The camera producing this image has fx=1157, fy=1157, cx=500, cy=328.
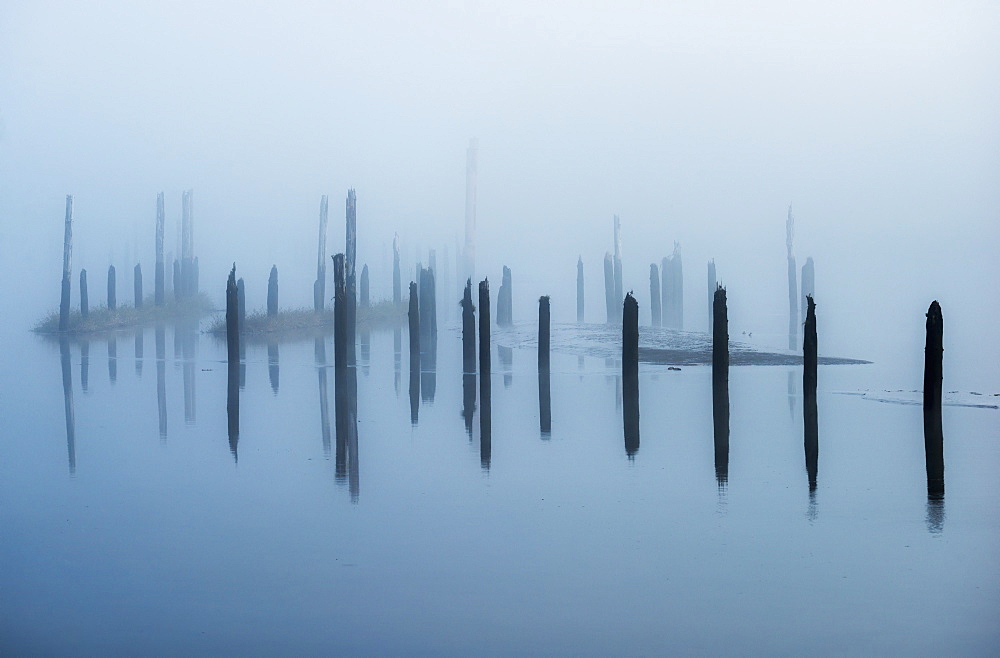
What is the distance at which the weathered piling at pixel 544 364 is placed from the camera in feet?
61.2

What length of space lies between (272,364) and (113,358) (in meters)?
5.43

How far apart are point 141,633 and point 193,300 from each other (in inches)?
1878

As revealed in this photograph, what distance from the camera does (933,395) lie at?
1398cm

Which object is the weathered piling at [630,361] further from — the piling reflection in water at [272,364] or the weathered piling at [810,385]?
the piling reflection in water at [272,364]

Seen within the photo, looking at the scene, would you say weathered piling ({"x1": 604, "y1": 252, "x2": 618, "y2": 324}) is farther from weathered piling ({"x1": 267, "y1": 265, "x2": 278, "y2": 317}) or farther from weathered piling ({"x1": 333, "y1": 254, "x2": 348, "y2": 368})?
weathered piling ({"x1": 333, "y1": 254, "x2": 348, "y2": 368})

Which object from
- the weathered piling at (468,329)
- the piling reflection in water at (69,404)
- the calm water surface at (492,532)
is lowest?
the calm water surface at (492,532)

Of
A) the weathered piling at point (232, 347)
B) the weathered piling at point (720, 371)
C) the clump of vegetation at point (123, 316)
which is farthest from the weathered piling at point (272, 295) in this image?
the weathered piling at point (720, 371)

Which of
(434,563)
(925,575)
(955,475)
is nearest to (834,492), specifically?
(955,475)

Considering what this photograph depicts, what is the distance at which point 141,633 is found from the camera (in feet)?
24.2

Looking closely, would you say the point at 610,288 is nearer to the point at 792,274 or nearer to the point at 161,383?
the point at 792,274

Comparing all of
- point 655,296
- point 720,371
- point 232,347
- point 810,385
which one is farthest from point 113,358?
point 810,385

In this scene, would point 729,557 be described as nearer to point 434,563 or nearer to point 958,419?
point 434,563

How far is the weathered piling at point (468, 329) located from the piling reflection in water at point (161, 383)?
602 centimetres

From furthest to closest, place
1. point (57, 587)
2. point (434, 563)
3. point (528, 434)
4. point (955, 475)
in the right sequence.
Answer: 1. point (528, 434)
2. point (955, 475)
3. point (434, 563)
4. point (57, 587)
